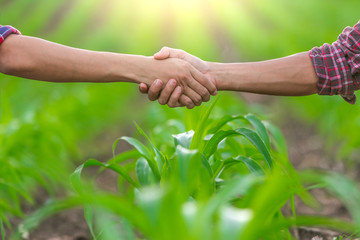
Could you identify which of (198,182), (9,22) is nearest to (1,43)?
(198,182)

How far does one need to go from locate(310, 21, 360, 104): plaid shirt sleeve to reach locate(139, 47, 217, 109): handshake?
458 millimetres

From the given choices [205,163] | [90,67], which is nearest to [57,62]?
[90,67]

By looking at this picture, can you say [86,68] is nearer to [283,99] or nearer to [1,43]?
[1,43]

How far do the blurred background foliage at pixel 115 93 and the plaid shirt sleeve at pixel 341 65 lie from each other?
1.78ft

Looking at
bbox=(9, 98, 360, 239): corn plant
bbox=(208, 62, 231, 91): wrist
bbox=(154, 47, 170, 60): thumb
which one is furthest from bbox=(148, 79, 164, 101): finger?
bbox=(9, 98, 360, 239): corn plant

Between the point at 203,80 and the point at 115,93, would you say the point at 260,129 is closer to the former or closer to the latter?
the point at 203,80

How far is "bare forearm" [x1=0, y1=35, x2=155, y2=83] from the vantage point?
1.96 meters

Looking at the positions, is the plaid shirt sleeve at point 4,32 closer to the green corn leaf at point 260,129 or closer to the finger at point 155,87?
the finger at point 155,87

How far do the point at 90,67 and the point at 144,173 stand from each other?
2.18 feet

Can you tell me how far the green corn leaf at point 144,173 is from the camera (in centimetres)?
153

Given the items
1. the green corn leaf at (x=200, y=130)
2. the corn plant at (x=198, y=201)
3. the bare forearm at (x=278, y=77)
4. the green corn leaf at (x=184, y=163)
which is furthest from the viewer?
the bare forearm at (x=278, y=77)

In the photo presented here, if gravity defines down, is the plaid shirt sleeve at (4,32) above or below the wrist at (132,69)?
above

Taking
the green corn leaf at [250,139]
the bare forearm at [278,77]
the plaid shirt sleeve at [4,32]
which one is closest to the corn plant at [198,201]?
the green corn leaf at [250,139]

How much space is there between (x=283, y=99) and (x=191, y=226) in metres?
5.29
